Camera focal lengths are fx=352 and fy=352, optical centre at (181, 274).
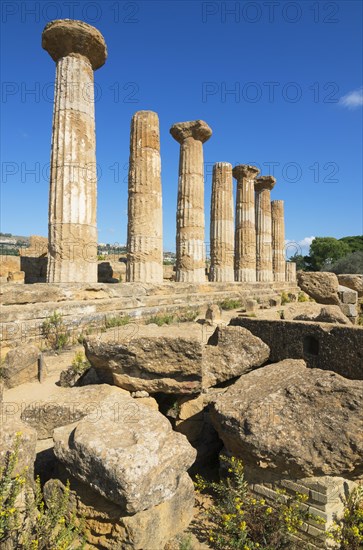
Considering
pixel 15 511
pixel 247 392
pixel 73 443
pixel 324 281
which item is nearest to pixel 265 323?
pixel 247 392

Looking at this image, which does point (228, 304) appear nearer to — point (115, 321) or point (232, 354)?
point (115, 321)

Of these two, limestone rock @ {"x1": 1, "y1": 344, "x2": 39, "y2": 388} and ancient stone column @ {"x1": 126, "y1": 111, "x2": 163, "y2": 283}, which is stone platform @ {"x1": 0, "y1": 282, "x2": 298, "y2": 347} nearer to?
ancient stone column @ {"x1": 126, "y1": 111, "x2": 163, "y2": 283}

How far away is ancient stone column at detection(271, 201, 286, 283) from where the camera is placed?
1034 inches

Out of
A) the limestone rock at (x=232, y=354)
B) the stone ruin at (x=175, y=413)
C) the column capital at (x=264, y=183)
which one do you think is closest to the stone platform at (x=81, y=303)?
the stone ruin at (x=175, y=413)

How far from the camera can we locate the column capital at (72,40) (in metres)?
8.52

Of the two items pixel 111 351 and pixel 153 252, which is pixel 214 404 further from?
pixel 153 252

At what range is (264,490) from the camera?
281 cm

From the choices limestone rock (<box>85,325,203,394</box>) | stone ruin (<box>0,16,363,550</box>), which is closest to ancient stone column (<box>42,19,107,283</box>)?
stone ruin (<box>0,16,363,550</box>)

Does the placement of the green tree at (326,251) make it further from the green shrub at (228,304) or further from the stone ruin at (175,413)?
the stone ruin at (175,413)

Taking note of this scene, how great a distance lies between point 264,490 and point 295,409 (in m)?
0.69

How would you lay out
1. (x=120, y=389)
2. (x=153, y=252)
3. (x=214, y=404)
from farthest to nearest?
(x=153, y=252) < (x=120, y=389) < (x=214, y=404)

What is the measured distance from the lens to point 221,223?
17500 millimetres

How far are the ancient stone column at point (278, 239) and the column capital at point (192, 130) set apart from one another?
13.3 metres

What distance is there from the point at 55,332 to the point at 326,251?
56.5m
